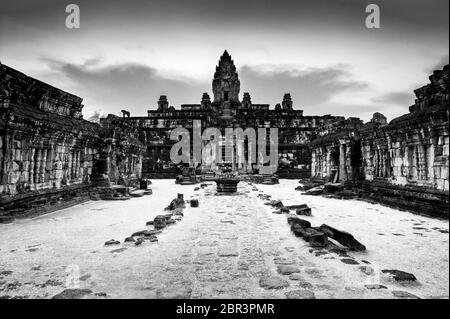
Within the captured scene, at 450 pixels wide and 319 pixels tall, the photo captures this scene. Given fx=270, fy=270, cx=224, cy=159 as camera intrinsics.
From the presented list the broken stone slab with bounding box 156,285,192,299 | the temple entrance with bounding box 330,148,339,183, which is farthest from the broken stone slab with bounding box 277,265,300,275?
the temple entrance with bounding box 330,148,339,183

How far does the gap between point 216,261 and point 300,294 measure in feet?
4.87

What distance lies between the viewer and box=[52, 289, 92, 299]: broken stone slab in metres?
2.94

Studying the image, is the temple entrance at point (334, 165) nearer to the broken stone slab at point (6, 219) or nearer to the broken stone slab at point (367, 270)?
the broken stone slab at point (367, 270)

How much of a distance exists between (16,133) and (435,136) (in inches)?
472

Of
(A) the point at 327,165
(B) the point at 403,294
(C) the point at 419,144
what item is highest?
(C) the point at 419,144

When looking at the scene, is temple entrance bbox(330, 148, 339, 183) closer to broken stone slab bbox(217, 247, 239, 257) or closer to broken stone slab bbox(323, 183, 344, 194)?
broken stone slab bbox(323, 183, 344, 194)

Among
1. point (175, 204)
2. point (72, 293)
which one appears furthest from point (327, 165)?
point (72, 293)

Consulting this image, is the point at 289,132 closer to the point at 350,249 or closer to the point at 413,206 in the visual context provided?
the point at 413,206

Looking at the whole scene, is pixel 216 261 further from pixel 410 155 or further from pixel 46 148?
pixel 410 155

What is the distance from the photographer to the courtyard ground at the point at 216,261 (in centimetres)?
317

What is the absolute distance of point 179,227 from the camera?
21.6 ft

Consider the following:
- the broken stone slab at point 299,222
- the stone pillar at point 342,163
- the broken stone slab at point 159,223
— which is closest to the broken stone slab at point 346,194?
the stone pillar at point 342,163

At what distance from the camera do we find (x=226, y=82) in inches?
1559

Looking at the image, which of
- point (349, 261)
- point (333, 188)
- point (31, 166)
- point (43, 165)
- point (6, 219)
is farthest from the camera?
point (333, 188)
